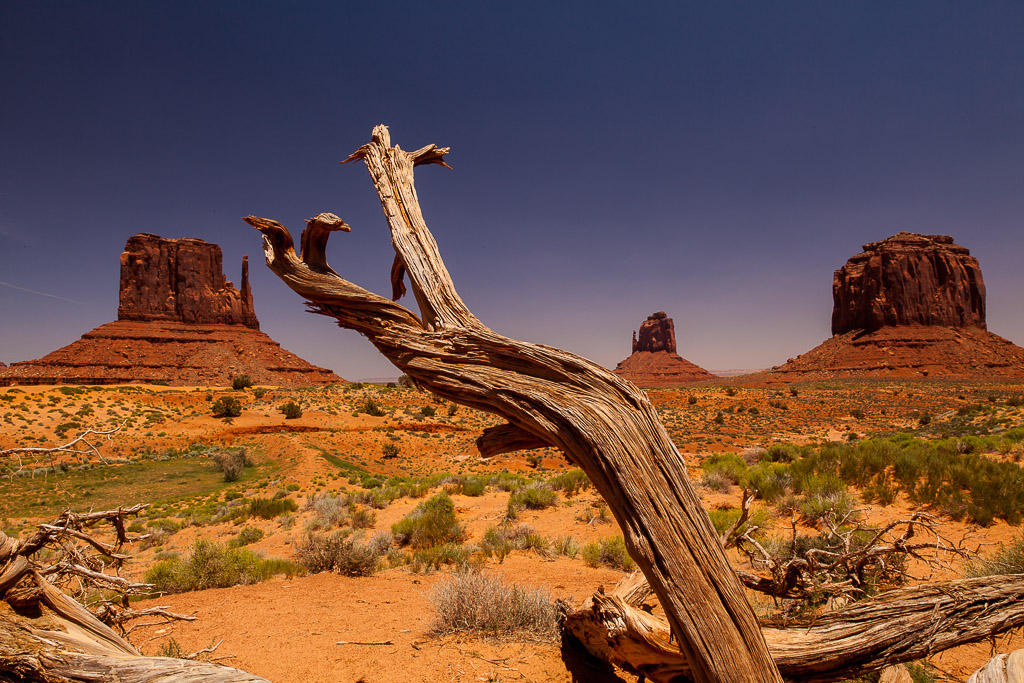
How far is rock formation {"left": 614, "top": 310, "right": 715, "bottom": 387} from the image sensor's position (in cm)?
12775

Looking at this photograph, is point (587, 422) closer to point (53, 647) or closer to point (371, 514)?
point (53, 647)

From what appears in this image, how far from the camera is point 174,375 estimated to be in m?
67.6

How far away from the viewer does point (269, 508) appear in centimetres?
1305

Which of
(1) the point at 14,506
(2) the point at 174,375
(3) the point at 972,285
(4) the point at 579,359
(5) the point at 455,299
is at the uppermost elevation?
(3) the point at 972,285

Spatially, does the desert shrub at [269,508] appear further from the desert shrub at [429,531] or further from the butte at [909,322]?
the butte at [909,322]

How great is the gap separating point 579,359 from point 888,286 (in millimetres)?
119961

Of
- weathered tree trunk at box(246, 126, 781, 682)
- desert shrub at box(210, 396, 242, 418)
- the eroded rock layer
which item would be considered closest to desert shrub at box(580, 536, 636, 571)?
weathered tree trunk at box(246, 126, 781, 682)

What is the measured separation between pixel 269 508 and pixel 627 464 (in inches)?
549

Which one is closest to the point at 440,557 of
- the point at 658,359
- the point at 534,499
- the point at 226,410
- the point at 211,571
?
the point at 211,571

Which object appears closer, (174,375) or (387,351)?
(387,351)

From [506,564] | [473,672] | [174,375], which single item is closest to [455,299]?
[473,672]

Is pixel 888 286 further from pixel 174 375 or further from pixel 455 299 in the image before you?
pixel 174 375

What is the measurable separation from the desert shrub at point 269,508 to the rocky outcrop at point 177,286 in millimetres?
90795

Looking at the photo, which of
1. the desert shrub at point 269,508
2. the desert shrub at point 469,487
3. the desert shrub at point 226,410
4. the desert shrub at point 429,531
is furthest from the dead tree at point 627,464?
the desert shrub at point 226,410
